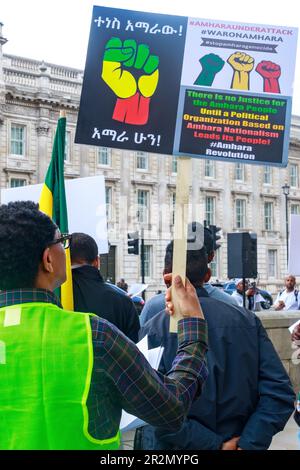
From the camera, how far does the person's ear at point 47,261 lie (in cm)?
191

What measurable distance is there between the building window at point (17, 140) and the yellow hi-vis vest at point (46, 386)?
114ft

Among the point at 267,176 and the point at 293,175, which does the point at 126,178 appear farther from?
the point at 293,175

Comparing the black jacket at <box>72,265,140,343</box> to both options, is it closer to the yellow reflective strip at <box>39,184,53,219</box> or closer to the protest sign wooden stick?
the yellow reflective strip at <box>39,184,53,219</box>

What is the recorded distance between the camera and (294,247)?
7.18m

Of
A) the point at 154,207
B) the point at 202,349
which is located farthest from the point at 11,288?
the point at 154,207

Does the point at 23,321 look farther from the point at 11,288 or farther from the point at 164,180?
the point at 164,180

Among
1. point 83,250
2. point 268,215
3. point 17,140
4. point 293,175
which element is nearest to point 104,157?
point 17,140

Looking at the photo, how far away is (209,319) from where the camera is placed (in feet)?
9.40

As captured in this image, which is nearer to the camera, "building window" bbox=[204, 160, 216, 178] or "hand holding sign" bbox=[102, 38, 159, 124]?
"hand holding sign" bbox=[102, 38, 159, 124]

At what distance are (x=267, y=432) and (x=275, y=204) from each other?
144ft

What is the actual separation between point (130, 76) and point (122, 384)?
2.14 metres

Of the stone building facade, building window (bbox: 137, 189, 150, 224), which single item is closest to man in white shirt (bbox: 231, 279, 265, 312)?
the stone building facade

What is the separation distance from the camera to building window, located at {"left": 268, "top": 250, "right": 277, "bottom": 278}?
4528cm

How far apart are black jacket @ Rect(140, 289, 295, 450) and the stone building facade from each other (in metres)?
30.4
